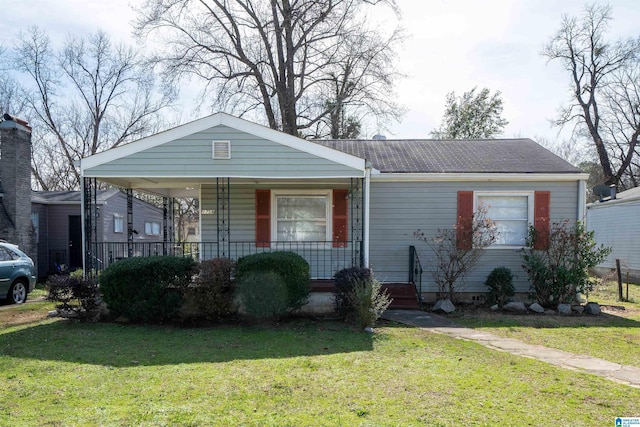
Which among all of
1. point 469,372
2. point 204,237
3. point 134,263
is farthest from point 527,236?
point 134,263

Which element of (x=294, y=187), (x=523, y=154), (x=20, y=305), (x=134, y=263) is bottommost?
(x=20, y=305)

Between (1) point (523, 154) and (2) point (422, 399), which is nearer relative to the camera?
(2) point (422, 399)

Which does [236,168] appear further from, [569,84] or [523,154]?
[569,84]

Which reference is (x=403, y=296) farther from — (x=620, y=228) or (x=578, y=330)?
(x=620, y=228)

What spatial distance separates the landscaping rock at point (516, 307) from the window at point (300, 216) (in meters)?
4.13

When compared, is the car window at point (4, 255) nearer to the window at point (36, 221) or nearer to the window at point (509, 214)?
the window at point (36, 221)

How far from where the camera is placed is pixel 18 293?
11.1 meters

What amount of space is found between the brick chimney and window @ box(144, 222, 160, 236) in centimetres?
658

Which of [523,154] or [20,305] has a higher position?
[523,154]

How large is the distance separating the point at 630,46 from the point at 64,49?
30626mm

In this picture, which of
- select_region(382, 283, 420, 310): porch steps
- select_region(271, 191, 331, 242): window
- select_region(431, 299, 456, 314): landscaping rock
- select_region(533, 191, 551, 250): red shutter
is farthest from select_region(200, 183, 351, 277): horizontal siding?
select_region(533, 191, 551, 250): red shutter

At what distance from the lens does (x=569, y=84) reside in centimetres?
2708

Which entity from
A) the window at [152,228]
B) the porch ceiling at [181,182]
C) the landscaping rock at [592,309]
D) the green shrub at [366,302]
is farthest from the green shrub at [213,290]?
the window at [152,228]

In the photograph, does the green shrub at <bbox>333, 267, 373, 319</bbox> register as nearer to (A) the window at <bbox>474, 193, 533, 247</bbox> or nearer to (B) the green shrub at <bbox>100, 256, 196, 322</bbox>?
(B) the green shrub at <bbox>100, 256, 196, 322</bbox>
